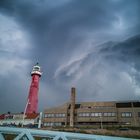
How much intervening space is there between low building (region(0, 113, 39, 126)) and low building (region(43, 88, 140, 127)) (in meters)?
3.66

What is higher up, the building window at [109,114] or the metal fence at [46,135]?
the building window at [109,114]

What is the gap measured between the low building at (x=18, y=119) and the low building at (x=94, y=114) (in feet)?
12.0

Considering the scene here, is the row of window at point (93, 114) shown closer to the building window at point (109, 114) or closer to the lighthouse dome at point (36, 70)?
the building window at point (109, 114)

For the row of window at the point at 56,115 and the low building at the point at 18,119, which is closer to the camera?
the row of window at the point at 56,115

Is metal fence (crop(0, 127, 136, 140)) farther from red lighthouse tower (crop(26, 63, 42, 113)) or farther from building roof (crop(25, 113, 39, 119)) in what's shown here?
building roof (crop(25, 113, 39, 119))

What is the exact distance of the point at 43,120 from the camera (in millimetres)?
69750

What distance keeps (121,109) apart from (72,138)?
58927mm

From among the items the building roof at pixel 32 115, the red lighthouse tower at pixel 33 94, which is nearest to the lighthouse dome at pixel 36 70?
the red lighthouse tower at pixel 33 94

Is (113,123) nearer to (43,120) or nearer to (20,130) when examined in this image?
(43,120)

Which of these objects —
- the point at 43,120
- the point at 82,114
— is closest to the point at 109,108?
the point at 82,114

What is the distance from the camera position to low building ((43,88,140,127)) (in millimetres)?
60281

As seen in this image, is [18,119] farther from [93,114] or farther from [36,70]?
[93,114]

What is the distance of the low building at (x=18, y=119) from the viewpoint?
69.8 meters

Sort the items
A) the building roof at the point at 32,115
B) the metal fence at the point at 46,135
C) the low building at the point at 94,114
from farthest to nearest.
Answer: the building roof at the point at 32,115
the low building at the point at 94,114
the metal fence at the point at 46,135
